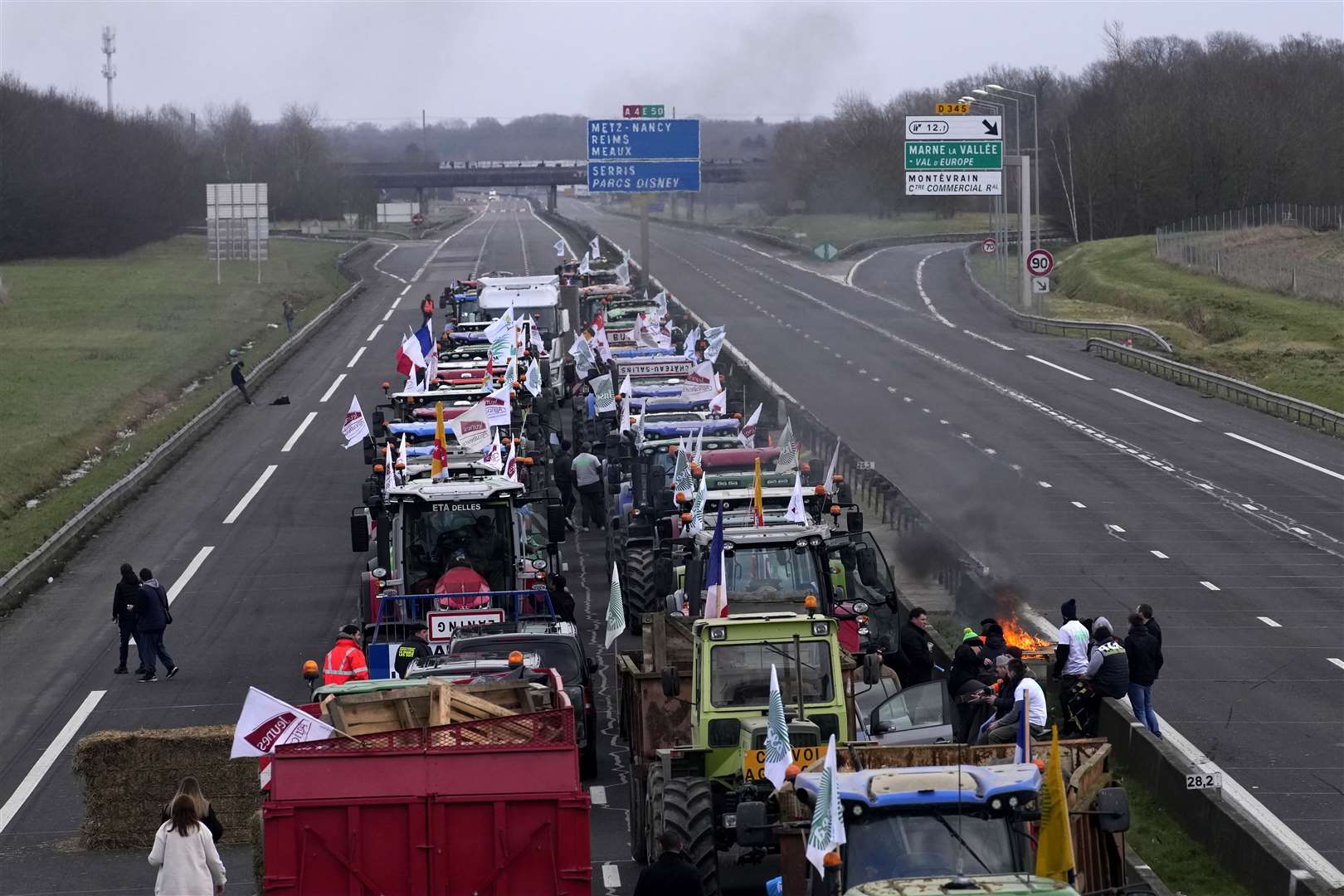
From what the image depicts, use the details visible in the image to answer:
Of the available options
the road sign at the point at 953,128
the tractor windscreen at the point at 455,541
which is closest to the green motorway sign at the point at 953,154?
the road sign at the point at 953,128

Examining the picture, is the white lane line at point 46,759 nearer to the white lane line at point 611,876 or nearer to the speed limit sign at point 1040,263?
the white lane line at point 611,876

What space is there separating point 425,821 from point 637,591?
12973 mm

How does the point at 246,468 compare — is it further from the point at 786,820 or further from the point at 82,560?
the point at 786,820

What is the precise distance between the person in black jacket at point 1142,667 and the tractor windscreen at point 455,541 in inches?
286

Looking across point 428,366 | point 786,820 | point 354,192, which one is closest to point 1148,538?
point 428,366

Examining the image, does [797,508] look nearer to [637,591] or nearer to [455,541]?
[455,541]

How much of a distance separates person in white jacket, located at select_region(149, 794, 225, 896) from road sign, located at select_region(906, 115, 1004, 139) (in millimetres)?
48069

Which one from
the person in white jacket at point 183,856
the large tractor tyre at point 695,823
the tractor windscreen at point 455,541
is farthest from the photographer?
the tractor windscreen at point 455,541

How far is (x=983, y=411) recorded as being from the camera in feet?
144

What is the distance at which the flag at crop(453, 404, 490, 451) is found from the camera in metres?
26.9

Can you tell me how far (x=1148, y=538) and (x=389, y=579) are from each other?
1396 centimetres

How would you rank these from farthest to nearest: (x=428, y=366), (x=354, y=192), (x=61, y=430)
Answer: (x=354, y=192) < (x=61, y=430) < (x=428, y=366)

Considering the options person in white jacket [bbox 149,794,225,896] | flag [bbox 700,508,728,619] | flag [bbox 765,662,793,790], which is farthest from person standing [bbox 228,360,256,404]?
flag [bbox 765,662,793,790]

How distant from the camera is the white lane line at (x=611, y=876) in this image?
1473 centimetres
